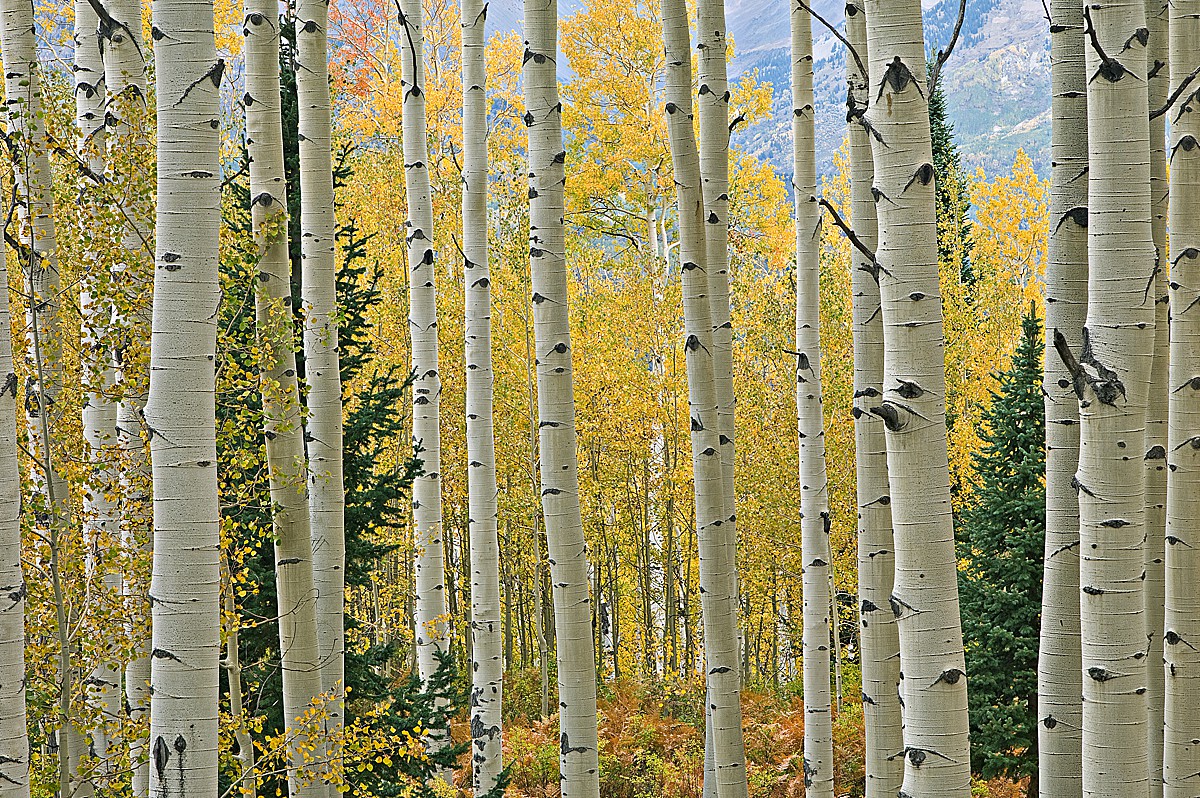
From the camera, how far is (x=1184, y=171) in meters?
3.13

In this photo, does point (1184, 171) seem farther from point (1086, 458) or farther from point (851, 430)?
point (851, 430)

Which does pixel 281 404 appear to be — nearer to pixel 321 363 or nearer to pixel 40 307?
pixel 321 363

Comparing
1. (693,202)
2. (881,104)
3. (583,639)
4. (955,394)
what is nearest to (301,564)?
(583,639)

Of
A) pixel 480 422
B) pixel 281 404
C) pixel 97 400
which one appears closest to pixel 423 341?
pixel 480 422

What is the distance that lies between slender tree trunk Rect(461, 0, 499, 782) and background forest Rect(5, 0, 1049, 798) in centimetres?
33

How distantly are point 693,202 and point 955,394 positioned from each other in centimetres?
1046

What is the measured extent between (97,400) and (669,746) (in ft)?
26.5

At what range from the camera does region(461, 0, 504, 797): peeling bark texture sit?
19.4 ft

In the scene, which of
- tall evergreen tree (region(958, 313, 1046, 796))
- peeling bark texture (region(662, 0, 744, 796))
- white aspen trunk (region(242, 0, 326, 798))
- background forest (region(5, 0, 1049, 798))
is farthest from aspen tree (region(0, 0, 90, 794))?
tall evergreen tree (region(958, 313, 1046, 796))

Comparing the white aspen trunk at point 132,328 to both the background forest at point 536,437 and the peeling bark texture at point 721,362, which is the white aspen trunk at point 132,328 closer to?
the background forest at point 536,437

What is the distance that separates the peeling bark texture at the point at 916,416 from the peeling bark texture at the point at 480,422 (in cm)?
382

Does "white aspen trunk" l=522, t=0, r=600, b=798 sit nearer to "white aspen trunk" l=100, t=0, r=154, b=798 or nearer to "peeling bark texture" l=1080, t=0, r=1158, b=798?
"white aspen trunk" l=100, t=0, r=154, b=798

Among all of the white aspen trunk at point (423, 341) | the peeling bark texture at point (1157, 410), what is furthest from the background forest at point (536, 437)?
the peeling bark texture at point (1157, 410)

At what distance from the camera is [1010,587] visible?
7.95m
